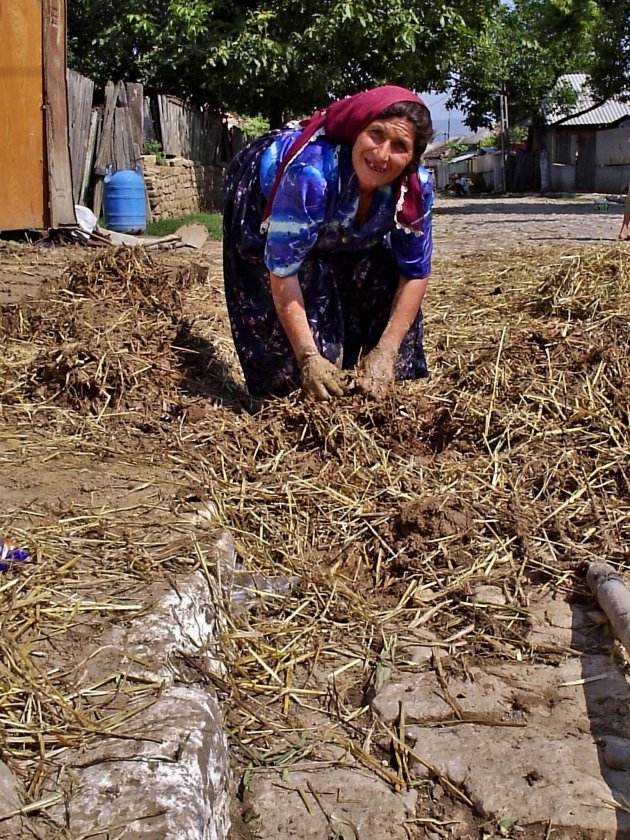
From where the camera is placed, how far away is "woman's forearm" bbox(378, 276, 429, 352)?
3.55 metres

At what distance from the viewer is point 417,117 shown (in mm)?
3180

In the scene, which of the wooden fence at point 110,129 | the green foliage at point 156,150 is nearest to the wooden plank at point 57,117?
the wooden fence at point 110,129

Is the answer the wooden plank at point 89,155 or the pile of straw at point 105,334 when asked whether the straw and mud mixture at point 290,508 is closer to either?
the pile of straw at point 105,334

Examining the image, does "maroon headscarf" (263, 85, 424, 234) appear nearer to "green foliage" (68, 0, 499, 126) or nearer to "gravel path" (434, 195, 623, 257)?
"gravel path" (434, 195, 623, 257)

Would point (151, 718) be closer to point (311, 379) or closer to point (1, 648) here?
point (1, 648)

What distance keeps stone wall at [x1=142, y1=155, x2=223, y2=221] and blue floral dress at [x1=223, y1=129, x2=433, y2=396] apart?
8.82 meters


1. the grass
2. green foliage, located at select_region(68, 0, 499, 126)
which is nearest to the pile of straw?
the grass

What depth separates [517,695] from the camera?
213 centimetres

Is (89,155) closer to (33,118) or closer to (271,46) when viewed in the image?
(33,118)

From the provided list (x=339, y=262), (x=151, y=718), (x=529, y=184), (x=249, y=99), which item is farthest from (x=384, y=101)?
(x=529, y=184)

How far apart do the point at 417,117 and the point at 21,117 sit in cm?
528

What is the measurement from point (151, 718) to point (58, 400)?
2.17 metres

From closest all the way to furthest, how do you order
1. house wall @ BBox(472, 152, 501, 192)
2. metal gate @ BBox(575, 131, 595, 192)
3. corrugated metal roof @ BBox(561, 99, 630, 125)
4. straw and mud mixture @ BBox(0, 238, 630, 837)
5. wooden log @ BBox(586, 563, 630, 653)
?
1. straw and mud mixture @ BBox(0, 238, 630, 837)
2. wooden log @ BBox(586, 563, 630, 653)
3. metal gate @ BBox(575, 131, 595, 192)
4. corrugated metal roof @ BBox(561, 99, 630, 125)
5. house wall @ BBox(472, 152, 501, 192)

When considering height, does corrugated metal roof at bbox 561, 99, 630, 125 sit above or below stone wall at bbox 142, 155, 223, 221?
above
